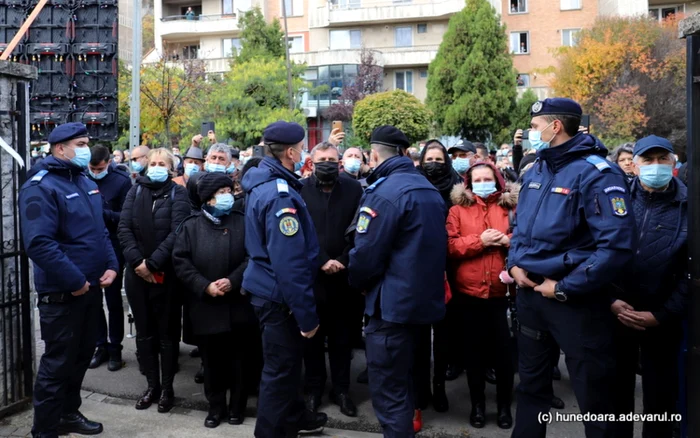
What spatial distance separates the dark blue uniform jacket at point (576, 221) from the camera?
3.51m

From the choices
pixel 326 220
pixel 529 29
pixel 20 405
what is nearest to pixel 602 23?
pixel 529 29

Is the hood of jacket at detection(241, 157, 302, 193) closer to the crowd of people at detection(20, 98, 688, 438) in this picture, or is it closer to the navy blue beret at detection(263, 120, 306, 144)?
the crowd of people at detection(20, 98, 688, 438)

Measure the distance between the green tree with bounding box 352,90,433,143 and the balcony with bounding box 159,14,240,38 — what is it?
15.9 meters

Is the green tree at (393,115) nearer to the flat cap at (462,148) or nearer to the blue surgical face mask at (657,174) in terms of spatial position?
the flat cap at (462,148)

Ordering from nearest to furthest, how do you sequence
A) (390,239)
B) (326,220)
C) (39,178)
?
(390,239)
(39,178)
(326,220)

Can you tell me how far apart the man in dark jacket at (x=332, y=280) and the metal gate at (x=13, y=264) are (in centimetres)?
229

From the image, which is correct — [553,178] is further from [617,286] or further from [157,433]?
[157,433]

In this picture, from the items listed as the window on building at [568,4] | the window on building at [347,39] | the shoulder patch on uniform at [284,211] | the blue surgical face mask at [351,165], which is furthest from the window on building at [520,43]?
the shoulder patch on uniform at [284,211]

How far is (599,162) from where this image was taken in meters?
3.70

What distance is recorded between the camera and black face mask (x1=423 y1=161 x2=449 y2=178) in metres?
5.69

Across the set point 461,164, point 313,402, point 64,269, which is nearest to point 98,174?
point 64,269

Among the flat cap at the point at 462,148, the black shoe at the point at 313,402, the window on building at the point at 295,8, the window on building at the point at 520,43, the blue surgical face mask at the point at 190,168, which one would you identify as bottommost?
the black shoe at the point at 313,402

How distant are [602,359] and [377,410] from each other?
145 centimetres

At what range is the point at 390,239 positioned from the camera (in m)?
4.12
